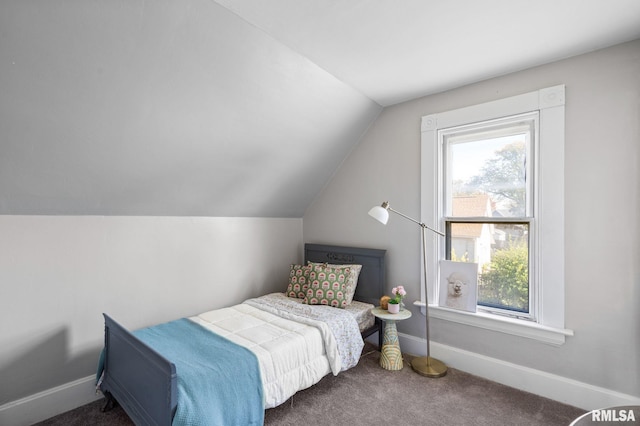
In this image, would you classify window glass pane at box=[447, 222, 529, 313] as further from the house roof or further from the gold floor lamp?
the gold floor lamp

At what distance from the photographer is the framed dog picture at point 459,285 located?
2754mm

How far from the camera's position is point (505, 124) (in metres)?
2.69

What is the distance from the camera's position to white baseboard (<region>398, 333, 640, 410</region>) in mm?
2219

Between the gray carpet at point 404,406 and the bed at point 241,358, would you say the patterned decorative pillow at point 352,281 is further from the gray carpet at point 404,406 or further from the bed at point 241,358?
the gray carpet at point 404,406

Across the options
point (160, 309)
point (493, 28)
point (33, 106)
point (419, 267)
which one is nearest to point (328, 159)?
point (419, 267)

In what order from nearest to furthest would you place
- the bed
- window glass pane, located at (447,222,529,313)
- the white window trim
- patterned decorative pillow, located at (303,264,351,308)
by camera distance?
the bed
the white window trim
window glass pane, located at (447,222,529,313)
patterned decorative pillow, located at (303,264,351,308)

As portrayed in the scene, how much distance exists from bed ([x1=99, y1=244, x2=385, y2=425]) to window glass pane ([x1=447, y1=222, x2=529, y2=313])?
0.80 metres

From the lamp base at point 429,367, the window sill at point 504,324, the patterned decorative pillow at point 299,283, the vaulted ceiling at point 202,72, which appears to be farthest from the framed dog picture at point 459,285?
the vaulted ceiling at point 202,72

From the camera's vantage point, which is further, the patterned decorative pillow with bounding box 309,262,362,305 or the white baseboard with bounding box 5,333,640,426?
the patterned decorative pillow with bounding box 309,262,362,305

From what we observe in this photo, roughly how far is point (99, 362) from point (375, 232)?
8.43 ft

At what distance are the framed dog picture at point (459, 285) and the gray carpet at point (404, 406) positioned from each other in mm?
605

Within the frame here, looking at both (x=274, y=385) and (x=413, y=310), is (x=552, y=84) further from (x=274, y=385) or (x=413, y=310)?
(x=274, y=385)

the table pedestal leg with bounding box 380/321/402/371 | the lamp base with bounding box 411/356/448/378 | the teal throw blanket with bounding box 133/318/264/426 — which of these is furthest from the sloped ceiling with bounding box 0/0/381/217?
the lamp base with bounding box 411/356/448/378

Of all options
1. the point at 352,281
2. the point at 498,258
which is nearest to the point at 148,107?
the point at 352,281
